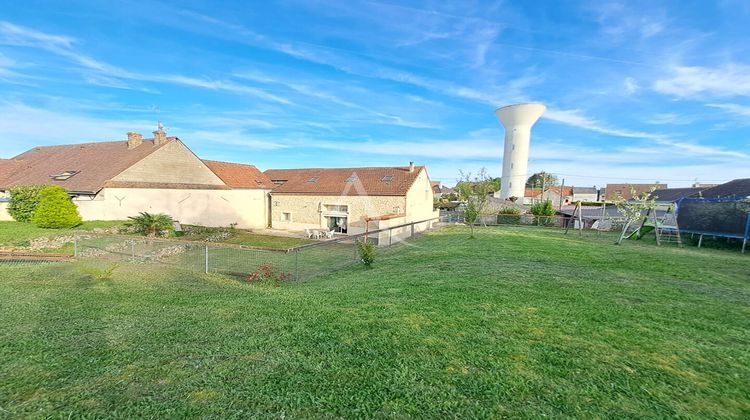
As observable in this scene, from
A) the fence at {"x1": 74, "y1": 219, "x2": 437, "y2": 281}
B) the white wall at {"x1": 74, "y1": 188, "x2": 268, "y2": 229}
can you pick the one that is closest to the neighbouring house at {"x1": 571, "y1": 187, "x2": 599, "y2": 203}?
the white wall at {"x1": 74, "y1": 188, "x2": 268, "y2": 229}

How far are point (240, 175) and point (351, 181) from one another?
10.7 metres

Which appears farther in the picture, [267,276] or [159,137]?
[159,137]

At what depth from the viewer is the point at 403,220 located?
2095cm

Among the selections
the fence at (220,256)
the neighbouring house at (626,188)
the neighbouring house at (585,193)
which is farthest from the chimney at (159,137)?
the neighbouring house at (585,193)

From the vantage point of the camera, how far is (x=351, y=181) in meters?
24.7

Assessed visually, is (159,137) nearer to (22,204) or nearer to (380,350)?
(22,204)

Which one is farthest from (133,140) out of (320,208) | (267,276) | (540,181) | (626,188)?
(540,181)

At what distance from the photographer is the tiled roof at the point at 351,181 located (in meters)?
23.1

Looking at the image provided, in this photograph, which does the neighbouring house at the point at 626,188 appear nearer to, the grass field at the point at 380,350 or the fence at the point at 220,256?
the fence at the point at 220,256

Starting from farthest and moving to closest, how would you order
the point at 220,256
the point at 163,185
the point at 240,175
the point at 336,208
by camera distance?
the point at 240,175 < the point at 336,208 < the point at 163,185 < the point at 220,256

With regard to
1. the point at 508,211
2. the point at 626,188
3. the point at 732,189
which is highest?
the point at 626,188

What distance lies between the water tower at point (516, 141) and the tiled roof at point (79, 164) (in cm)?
4727

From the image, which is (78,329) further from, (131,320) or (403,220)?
(403,220)

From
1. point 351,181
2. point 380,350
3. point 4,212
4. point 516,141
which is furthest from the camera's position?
point 516,141
